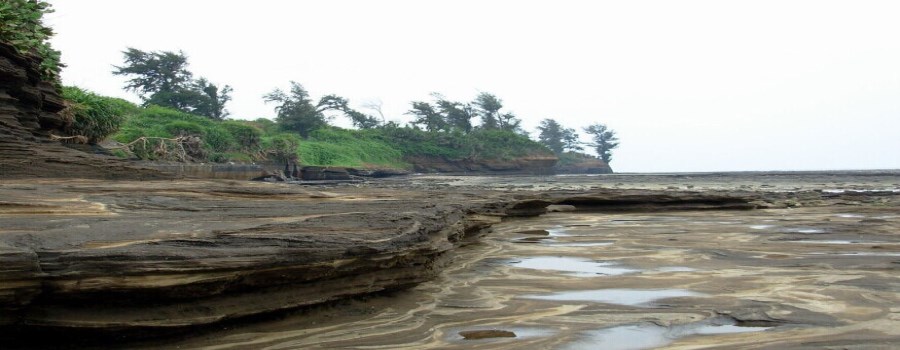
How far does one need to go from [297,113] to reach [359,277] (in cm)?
5160

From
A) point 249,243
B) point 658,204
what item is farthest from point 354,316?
point 658,204

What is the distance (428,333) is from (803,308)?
8.16 ft

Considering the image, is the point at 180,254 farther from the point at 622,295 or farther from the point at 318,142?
the point at 318,142

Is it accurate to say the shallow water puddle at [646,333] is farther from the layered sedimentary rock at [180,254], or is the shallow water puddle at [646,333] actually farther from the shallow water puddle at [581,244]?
the shallow water puddle at [581,244]

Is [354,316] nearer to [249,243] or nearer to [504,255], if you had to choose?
[249,243]

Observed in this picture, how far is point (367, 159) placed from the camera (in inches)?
2096

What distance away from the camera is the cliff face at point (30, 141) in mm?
7047

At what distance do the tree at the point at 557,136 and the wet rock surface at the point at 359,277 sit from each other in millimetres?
98792

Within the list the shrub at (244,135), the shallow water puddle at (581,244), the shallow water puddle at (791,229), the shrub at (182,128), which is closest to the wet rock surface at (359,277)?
the shallow water puddle at (581,244)

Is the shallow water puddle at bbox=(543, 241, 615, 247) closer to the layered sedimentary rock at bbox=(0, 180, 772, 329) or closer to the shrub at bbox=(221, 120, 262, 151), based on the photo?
the layered sedimentary rock at bbox=(0, 180, 772, 329)

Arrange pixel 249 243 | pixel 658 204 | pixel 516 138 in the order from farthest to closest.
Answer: pixel 516 138 → pixel 658 204 → pixel 249 243

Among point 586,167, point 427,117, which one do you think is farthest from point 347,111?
point 586,167

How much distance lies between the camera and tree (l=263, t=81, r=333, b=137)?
53.4 m

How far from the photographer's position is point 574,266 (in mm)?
5812
